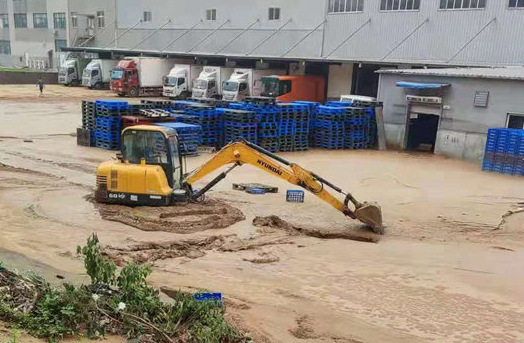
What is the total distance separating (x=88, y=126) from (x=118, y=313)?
61.6 ft

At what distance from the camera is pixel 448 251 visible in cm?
1223

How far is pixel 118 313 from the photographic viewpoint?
706 cm

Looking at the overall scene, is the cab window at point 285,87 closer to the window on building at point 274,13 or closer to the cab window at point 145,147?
the window on building at point 274,13

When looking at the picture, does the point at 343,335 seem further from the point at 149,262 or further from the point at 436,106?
the point at 436,106

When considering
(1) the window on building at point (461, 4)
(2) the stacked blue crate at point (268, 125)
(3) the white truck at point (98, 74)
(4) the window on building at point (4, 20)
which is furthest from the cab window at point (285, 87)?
(4) the window on building at point (4, 20)

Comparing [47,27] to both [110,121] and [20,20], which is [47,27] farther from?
[110,121]

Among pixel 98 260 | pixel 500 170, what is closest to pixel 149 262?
pixel 98 260

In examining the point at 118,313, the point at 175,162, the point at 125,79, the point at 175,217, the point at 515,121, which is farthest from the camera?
the point at 125,79

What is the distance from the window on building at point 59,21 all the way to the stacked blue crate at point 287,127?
5110 cm

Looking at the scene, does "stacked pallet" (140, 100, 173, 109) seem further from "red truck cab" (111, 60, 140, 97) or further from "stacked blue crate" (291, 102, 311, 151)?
"red truck cab" (111, 60, 140, 97)

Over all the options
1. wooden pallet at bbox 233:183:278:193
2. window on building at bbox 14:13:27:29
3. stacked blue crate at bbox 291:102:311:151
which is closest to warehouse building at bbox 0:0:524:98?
window on building at bbox 14:13:27:29

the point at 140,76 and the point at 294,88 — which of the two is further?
the point at 140,76

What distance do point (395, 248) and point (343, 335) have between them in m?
4.76

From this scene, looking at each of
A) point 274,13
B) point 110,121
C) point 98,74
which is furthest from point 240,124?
point 98,74
